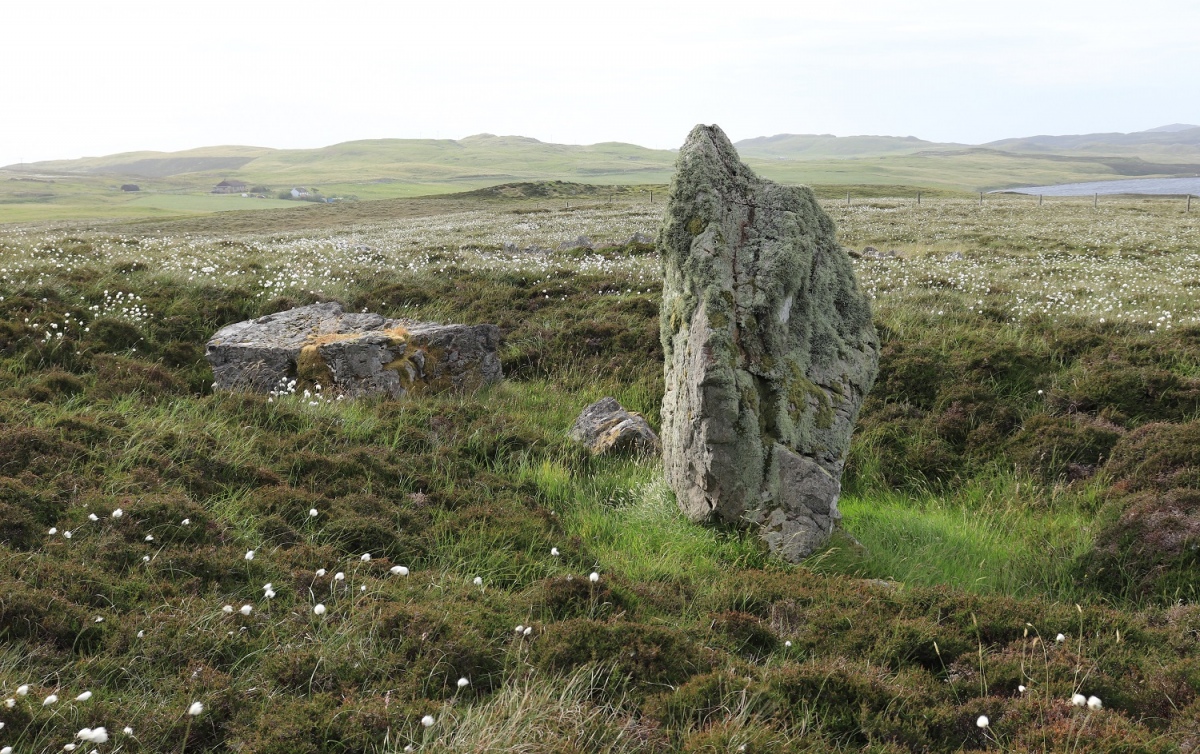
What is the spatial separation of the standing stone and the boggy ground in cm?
54

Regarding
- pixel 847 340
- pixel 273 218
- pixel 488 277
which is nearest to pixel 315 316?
pixel 488 277

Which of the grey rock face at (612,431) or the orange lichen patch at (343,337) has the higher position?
the orange lichen patch at (343,337)

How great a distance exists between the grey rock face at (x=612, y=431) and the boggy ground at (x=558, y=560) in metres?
0.43

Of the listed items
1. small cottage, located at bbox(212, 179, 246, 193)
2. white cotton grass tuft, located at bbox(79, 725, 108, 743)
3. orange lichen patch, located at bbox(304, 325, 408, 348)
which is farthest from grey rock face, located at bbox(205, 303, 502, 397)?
small cottage, located at bbox(212, 179, 246, 193)

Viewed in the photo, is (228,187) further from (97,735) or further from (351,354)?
(97,735)

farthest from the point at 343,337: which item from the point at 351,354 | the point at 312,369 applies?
the point at 312,369

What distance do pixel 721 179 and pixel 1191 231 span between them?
129 ft

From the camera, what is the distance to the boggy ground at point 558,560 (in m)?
4.04

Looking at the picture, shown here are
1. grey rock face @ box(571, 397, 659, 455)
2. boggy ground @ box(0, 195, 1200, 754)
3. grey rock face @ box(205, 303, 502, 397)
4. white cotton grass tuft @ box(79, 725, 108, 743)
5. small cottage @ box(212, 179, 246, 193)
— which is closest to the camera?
white cotton grass tuft @ box(79, 725, 108, 743)

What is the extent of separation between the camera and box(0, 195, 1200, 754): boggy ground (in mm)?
4043

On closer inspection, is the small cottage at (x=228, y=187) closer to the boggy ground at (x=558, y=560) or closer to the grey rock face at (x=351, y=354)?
the boggy ground at (x=558, y=560)

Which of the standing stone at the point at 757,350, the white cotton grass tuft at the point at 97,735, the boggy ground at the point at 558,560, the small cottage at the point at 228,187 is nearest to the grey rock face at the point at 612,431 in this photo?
the boggy ground at the point at 558,560

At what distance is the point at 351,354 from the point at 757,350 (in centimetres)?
603

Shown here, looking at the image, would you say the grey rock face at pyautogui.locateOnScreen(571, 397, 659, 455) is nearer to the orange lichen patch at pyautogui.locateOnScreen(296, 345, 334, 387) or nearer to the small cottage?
the orange lichen patch at pyautogui.locateOnScreen(296, 345, 334, 387)
